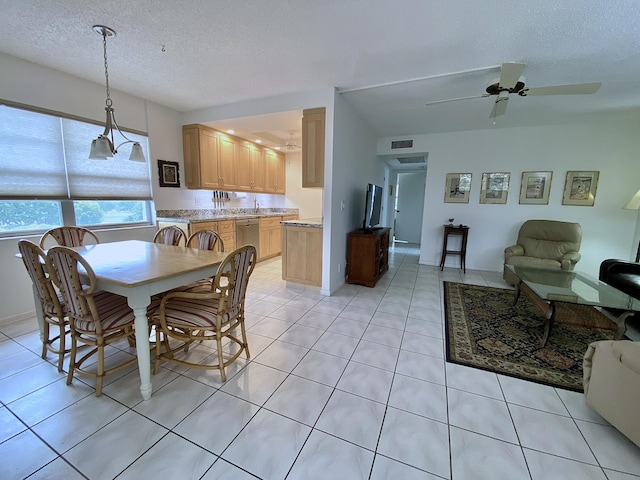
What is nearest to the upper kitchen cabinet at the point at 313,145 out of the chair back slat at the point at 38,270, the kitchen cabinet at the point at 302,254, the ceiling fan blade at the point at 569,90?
the kitchen cabinet at the point at 302,254

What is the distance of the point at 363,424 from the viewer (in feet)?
4.90

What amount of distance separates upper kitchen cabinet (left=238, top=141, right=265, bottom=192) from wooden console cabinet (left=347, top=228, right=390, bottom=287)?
2.40m

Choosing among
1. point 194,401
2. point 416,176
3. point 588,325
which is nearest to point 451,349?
point 588,325

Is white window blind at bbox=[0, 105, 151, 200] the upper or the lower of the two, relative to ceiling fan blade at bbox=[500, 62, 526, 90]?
lower

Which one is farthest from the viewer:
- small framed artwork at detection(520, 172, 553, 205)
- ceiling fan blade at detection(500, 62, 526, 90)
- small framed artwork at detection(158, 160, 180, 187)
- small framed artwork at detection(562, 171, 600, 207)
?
small framed artwork at detection(520, 172, 553, 205)

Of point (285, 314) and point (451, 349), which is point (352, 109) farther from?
point (451, 349)

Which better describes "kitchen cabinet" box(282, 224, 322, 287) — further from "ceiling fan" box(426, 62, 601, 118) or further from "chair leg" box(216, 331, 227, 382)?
"ceiling fan" box(426, 62, 601, 118)

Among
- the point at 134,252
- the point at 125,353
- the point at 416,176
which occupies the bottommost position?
the point at 125,353

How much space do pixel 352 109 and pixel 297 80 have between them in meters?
1.10

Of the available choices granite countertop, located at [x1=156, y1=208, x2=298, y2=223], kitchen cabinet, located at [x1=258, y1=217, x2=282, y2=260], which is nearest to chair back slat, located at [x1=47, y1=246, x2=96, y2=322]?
granite countertop, located at [x1=156, y1=208, x2=298, y2=223]

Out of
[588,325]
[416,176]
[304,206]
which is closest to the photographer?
[588,325]

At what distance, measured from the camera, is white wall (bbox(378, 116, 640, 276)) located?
4.08 meters

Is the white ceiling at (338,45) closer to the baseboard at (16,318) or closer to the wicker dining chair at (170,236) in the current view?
the wicker dining chair at (170,236)

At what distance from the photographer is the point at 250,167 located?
5.12 m
